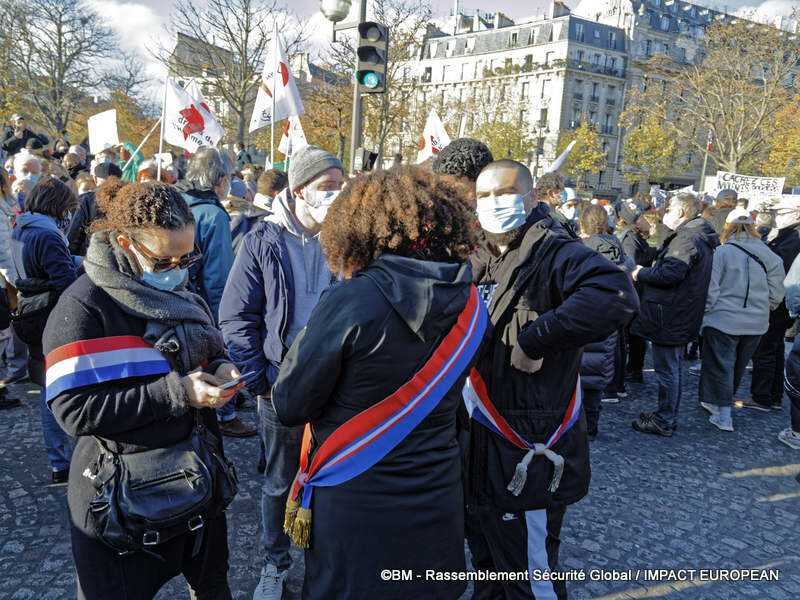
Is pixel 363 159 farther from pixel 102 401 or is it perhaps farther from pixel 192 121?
pixel 102 401

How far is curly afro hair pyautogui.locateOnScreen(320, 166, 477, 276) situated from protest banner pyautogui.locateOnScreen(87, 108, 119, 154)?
960cm

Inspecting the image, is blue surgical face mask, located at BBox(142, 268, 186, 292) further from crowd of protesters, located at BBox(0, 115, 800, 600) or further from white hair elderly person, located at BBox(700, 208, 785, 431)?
white hair elderly person, located at BBox(700, 208, 785, 431)

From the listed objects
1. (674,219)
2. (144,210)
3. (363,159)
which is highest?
(363,159)

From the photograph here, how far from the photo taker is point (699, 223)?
5.21m

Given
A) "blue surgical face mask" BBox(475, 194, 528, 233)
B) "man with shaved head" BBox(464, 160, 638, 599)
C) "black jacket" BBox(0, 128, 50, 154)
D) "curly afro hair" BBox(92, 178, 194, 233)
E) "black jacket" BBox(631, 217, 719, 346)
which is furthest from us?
"black jacket" BBox(0, 128, 50, 154)

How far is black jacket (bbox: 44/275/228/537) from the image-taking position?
5.80ft

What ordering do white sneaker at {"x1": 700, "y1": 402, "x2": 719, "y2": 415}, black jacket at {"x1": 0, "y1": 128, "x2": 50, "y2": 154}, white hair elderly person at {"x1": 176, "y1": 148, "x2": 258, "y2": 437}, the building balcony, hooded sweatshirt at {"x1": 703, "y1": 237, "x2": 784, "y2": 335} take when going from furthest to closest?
the building balcony → black jacket at {"x1": 0, "y1": 128, "x2": 50, "y2": 154} → white sneaker at {"x1": 700, "y1": 402, "x2": 719, "y2": 415} → hooded sweatshirt at {"x1": 703, "y1": 237, "x2": 784, "y2": 335} → white hair elderly person at {"x1": 176, "y1": 148, "x2": 258, "y2": 437}

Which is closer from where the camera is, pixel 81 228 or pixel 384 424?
pixel 384 424

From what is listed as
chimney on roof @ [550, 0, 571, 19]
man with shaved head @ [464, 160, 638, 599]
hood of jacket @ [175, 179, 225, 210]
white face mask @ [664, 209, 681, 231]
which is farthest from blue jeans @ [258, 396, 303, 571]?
chimney on roof @ [550, 0, 571, 19]

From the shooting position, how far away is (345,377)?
169cm

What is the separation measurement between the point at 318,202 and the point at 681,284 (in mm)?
3896

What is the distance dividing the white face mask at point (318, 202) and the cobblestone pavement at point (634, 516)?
1.95 m

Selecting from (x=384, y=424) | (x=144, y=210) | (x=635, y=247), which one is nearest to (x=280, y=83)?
(x=635, y=247)

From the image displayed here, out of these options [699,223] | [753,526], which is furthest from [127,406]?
[699,223]
